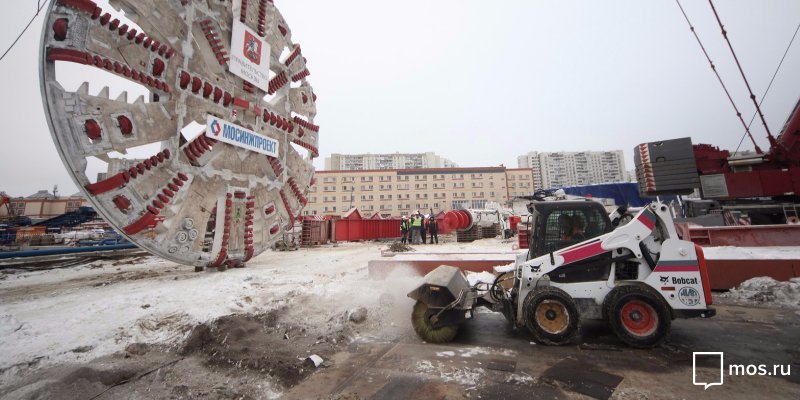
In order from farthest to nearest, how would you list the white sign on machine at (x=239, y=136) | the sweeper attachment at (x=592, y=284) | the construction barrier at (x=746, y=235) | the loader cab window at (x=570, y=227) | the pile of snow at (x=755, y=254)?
1. the construction barrier at (x=746, y=235)
2. the white sign on machine at (x=239, y=136)
3. the pile of snow at (x=755, y=254)
4. the loader cab window at (x=570, y=227)
5. the sweeper attachment at (x=592, y=284)

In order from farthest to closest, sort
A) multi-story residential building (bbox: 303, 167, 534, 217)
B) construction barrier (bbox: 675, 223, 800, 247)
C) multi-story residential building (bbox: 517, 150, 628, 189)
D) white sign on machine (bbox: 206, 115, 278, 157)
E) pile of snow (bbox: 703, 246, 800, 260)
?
multi-story residential building (bbox: 517, 150, 628, 189) → multi-story residential building (bbox: 303, 167, 534, 217) → construction barrier (bbox: 675, 223, 800, 247) → white sign on machine (bbox: 206, 115, 278, 157) → pile of snow (bbox: 703, 246, 800, 260)

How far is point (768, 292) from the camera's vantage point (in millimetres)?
6453

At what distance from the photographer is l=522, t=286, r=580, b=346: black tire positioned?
4383 mm

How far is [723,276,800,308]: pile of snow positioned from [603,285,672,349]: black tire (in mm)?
4223

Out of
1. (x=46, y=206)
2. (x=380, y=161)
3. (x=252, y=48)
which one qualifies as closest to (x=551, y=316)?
(x=252, y=48)

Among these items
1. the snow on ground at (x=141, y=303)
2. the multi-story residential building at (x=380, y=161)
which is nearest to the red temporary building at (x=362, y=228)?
the snow on ground at (x=141, y=303)

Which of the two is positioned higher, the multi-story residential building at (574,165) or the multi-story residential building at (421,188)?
the multi-story residential building at (574,165)

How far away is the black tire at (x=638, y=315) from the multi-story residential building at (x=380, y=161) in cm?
11153

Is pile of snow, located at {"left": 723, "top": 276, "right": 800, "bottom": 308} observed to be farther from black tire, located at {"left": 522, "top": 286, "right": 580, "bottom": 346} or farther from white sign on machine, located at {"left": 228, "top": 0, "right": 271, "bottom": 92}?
white sign on machine, located at {"left": 228, "top": 0, "right": 271, "bottom": 92}

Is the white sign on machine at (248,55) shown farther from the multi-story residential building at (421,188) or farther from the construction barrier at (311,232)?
the multi-story residential building at (421,188)

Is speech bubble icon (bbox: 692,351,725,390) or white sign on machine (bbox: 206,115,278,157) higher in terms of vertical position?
white sign on machine (bbox: 206,115,278,157)

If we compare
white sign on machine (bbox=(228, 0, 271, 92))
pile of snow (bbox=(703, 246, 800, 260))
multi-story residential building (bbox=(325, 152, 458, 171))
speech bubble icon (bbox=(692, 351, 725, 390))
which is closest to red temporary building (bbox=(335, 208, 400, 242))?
white sign on machine (bbox=(228, 0, 271, 92))

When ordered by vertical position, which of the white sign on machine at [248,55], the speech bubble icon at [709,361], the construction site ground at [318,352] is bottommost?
the speech bubble icon at [709,361]

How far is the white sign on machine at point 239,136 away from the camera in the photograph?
8203 mm
